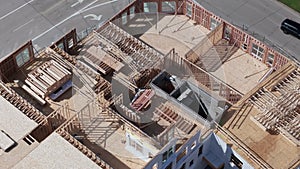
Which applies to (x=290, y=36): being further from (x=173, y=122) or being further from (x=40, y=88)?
(x=40, y=88)

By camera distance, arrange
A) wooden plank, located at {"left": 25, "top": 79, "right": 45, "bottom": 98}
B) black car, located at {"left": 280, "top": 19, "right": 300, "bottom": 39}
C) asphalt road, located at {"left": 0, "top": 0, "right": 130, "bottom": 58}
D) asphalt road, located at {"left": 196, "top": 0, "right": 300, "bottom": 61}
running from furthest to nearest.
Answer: asphalt road, located at {"left": 196, "top": 0, "right": 300, "bottom": 61}, black car, located at {"left": 280, "top": 19, "right": 300, "bottom": 39}, asphalt road, located at {"left": 0, "top": 0, "right": 130, "bottom": 58}, wooden plank, located at {"left": 25, "top": 79, "right": 45, "bottom": 98}

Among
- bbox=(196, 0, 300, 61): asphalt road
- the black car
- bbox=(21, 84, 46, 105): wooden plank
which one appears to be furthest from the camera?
bbox=(196, 0, 300, 61): asphalt road

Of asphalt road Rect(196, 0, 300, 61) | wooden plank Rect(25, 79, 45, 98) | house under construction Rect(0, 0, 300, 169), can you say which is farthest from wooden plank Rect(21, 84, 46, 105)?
asphalt road Rect(196, 0, 300, 61)

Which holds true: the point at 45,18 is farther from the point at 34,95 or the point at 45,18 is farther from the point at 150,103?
the point at 150,103

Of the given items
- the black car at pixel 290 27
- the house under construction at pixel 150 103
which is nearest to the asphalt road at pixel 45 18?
the house under construction at pixel 150 103

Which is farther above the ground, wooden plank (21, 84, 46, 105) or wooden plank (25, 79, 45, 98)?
wooden plank (25, 79, 45, 98)

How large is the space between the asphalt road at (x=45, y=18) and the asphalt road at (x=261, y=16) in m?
14.4

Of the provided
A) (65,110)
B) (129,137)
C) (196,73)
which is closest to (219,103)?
(196,73)

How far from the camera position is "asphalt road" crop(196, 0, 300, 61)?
81.2 meters

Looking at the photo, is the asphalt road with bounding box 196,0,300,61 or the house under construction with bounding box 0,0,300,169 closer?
the house under construction with bounding box 0,0,300,169

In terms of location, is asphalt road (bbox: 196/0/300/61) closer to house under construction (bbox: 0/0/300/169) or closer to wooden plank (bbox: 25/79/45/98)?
house under construction (bbox: 0/0/300/169)

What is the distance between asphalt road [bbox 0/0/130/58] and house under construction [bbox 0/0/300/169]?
17.9 meters

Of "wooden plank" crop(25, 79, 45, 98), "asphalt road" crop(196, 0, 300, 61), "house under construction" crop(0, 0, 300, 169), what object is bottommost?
"asphalt road" crop(196, 0, 300, 61)

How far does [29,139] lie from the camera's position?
51.6 meters
